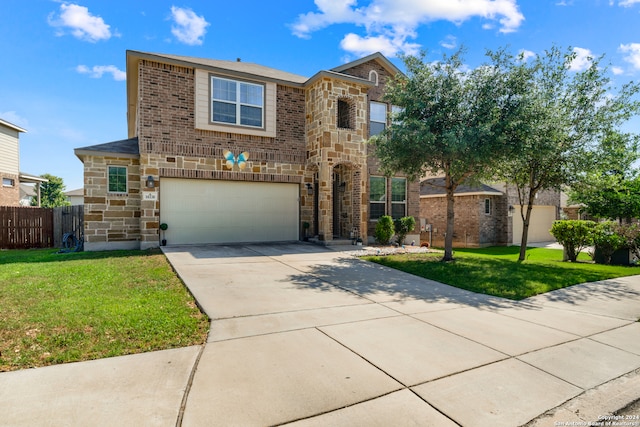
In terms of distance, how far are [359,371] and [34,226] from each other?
54.1 ft

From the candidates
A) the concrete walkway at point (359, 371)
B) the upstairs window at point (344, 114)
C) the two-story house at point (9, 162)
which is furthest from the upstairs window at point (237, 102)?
the two-story house at point (9, 162)

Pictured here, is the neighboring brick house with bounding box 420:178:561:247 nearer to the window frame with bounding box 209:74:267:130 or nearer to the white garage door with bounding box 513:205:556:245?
the white garage door with bounding box 513:205:556:245

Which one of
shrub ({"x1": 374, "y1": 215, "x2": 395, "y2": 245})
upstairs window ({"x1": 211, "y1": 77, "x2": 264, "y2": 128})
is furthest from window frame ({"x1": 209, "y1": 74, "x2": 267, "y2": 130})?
shrub ({"x1": 374, "y1": 215, "x2": 395, "y2": 245})

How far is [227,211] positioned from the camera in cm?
1288

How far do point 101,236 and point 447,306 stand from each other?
1109 centimetres

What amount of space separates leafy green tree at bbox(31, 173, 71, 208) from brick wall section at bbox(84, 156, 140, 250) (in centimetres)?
3837

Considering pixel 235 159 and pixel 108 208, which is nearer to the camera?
pixel 108 208

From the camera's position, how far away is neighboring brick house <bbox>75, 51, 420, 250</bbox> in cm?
1155

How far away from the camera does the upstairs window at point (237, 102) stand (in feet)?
40.7

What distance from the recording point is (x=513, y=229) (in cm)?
2127

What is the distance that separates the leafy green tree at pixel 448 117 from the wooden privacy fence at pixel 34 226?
12725 millimetres

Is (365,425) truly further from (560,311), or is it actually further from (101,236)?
(101,236)

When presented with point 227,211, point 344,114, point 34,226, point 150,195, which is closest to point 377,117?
point 344,114

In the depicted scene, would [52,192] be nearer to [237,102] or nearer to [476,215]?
[237,102]
